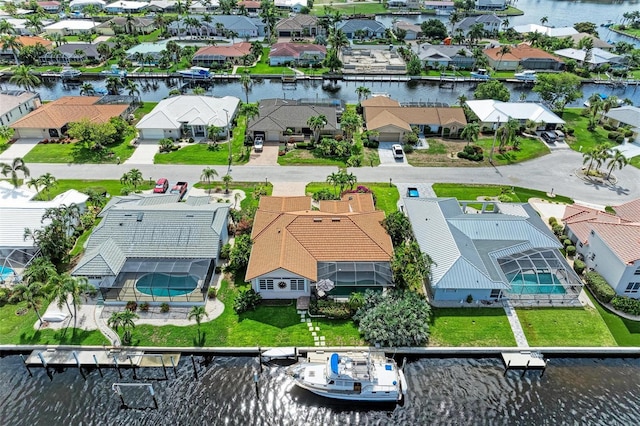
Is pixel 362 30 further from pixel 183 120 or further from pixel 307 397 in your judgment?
pixel 307 397

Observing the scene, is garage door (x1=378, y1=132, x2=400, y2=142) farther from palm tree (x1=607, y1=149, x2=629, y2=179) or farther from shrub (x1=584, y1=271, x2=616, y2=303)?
shrub (x1=584, y1=271, x2=616, y2=303)

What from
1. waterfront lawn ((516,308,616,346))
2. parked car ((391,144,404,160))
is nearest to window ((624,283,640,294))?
waterfront lawn ((516,308,616,346))

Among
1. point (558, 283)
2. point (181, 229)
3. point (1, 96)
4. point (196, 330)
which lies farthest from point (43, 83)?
point (558, 283)

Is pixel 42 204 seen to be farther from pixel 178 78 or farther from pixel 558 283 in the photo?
pixel 178 78

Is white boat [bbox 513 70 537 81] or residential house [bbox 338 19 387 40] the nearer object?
white boat [bbox 513 70 537 81]

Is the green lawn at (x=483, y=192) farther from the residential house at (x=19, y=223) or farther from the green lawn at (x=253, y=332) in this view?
the residential house at (x=19, y=223)

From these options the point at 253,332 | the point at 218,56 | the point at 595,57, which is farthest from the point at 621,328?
the point at 218,56
